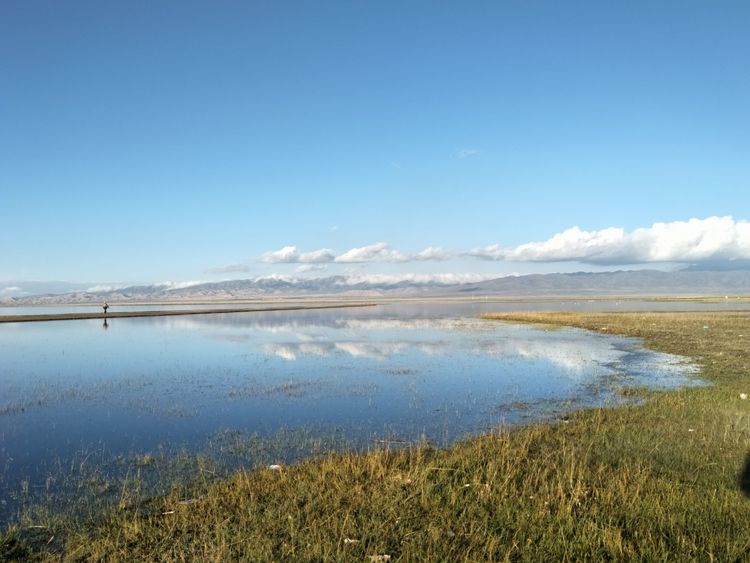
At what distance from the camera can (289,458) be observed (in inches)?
518

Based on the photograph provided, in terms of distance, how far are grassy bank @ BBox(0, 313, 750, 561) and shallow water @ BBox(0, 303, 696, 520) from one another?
283 centimetres

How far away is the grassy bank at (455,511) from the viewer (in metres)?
7.57

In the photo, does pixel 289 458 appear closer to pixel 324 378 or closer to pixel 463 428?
pixel 463 428

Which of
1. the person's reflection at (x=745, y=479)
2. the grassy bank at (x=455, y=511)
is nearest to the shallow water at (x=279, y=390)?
the grassy bank at (x=455, y=511)

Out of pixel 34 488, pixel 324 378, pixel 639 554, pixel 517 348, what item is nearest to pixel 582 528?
pixel 639 554

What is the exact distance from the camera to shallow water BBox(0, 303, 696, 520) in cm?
1538

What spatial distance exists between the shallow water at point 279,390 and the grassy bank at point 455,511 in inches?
111

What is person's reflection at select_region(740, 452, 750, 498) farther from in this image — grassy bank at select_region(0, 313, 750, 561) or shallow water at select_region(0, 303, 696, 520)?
shallow water at select_region(0, 303, 696, 520)

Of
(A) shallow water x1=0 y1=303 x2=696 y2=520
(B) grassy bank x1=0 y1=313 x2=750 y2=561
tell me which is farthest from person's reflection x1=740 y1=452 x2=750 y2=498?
(A) shallow water x1=0 y1=303 x2=696 y2=520

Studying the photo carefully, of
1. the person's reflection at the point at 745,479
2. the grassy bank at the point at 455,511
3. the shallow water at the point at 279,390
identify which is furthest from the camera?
the shallow water at the point at 279,390

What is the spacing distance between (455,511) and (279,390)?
1521cm

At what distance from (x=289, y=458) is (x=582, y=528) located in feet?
24.8

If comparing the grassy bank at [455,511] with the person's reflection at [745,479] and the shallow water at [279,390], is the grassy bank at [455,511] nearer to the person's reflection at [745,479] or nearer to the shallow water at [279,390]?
the person's reflection at [745,479]

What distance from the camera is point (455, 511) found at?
345 inches
